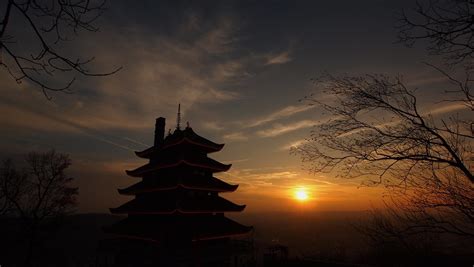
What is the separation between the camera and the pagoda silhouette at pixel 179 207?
19.2 metres

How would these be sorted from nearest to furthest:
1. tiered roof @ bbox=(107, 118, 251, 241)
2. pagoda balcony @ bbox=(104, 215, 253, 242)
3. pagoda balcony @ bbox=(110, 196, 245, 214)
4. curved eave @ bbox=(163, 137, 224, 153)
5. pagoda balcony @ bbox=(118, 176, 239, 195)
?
pagoda balcony @ bbox=(104, 215, 253, 242)
pagoda balcony @ bbox=(110, 196, 245, 214)
tiered roof @ bbox=(107, 118, 251, 241)
pagoda balcony @ bbox=(118, 176, 239, 195)
curved eave @ bbox=(163, 137, 224, 153)

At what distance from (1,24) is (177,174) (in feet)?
65.6

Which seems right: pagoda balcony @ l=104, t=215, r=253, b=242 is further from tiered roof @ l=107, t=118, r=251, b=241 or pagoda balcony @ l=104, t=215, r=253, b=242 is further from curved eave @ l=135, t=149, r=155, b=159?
curved eave @ l=135, t=149, r=155, b=159

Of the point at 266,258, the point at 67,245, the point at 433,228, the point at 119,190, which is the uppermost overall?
the point at 119,190

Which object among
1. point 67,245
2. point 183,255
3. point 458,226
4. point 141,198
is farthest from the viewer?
point 67,245

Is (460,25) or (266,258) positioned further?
(266,258)

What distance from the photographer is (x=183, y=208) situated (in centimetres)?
1938

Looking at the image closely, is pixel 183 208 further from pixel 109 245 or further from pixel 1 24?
pixel 1 24

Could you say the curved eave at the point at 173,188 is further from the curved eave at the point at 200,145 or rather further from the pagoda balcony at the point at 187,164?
the curved eave at the point at 200,145

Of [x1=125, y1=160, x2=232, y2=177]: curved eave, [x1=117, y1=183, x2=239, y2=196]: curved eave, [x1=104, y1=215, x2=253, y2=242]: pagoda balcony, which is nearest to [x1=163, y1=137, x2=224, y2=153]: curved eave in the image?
[x1=125, y1=160, x2=232, y2=177]: curved eave

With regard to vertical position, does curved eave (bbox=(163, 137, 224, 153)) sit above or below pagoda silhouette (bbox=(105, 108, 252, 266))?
above

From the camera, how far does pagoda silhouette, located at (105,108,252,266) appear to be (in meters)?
19.2

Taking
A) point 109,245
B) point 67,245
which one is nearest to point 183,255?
point 109,245

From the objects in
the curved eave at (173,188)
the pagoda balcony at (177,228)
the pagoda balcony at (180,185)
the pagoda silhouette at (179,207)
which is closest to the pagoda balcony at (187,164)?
the pagoda silhouette at (179,207)
